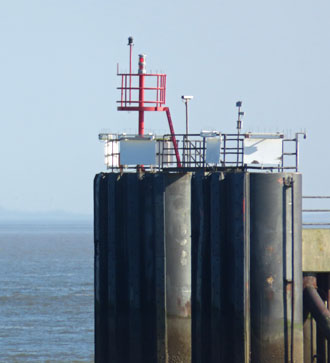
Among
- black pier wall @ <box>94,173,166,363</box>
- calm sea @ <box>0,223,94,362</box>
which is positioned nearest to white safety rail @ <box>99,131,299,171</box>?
black pier wall @ <box>94,173,166,363</box>

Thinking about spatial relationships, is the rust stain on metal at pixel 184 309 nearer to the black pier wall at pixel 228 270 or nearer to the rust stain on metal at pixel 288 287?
the black pier wall at pixel 228 270

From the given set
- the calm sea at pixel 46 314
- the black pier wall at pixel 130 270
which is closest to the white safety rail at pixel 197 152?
the black pier wall at pixel 130 270

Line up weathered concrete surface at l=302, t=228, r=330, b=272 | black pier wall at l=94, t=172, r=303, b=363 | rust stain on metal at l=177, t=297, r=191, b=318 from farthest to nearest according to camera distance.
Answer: weathered concrete surface at l=302, t=228, r=330, b=272
rust stain on metal at l=177, t=297, r=191, b=318
black pier wall at l=94, t=172, r=303, b=363

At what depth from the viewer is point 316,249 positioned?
976 inches

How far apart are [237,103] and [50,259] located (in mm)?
88894

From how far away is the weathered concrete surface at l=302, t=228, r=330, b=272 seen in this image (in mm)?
24672

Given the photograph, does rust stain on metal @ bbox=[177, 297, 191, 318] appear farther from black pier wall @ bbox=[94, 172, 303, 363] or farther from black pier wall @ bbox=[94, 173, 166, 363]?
black pier wall @ bbox=[94, 173, 166, 363]

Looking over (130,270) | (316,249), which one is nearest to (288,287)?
(316,249)

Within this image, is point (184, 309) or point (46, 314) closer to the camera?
point (184, 309)

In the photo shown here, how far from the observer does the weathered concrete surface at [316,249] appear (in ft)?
80.9

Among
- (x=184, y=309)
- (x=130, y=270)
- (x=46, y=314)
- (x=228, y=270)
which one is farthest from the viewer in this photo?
(x=46, y=314)

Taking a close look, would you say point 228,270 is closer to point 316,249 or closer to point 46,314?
point 316,249

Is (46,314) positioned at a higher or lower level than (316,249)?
lower

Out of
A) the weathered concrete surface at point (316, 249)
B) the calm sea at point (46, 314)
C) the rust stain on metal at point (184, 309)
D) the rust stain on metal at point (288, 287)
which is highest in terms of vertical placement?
the weathered concrete surface at point (316, 249)
